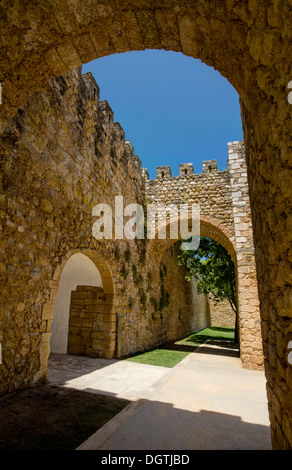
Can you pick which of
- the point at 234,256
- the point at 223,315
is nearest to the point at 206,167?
the point at 234,256

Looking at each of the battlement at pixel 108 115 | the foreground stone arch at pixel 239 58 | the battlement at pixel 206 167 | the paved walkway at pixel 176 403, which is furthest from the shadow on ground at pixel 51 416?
the battlement at pixel 206 167

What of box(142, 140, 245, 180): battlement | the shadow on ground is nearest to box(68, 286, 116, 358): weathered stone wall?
the shadow on ground

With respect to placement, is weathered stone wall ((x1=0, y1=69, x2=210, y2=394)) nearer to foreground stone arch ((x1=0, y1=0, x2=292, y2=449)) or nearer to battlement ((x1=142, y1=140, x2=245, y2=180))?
foreground stone arch ((x1=0, y1=0, x2=292, y2=449))

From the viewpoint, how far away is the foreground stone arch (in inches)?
50.0

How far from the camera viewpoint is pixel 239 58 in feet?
5.61

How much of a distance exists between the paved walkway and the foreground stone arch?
1.02 meters

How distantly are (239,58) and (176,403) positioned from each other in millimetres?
3657

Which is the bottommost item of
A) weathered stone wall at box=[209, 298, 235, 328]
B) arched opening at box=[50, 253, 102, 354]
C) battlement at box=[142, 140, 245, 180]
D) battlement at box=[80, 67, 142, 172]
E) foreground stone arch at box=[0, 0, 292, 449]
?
weathered stone wall at box=[209, 298, 235, 328]

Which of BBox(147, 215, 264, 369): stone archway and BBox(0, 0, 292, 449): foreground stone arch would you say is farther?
BBox(147, 215, 264, 369): stone archway

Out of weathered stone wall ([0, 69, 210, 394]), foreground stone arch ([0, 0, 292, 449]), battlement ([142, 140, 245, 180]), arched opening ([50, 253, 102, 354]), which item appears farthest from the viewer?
battlement ([142, 140, 245, 180])

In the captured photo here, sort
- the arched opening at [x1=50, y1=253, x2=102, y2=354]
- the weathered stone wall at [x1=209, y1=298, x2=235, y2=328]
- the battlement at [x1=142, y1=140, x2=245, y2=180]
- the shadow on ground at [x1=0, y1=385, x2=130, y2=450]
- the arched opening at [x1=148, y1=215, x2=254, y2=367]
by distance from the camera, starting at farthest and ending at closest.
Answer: the weathered stone wall at [x1=209, y1=298, x2=235, y2=328] < the battlement at [x1=142, y1=140, x2=245, y2=180] < the arched opening at [x1=50, y1=253, x2=102, y2=354] < the arched opening at [x1=148, y1=215, x2=254, y2=367] < the shadow on ground at [x1=0, y1=385, x2=130, y2=450]

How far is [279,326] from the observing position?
1368 mm

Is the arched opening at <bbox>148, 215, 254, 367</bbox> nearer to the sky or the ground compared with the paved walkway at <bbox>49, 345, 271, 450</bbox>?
nearer to the sky

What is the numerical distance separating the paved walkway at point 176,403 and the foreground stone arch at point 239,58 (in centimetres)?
102
